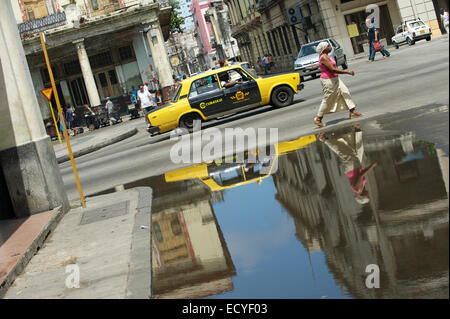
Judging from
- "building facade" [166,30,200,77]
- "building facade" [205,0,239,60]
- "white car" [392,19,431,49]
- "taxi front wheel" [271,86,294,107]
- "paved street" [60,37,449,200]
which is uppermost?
"building facade" [166,30,200,77]

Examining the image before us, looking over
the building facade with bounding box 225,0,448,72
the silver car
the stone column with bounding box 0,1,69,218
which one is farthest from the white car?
the stone column with bounding box 0,1,69,218

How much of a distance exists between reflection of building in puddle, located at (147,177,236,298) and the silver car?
21057 mm

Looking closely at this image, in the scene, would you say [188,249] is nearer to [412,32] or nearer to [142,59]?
[412,32]

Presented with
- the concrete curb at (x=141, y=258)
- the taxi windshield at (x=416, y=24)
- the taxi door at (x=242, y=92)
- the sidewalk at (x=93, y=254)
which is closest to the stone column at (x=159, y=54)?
the taxi windshield at (x=416, y=24)

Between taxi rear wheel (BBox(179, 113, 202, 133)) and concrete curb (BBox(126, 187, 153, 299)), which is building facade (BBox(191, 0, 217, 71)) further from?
concrete curb (BBox(126, 187, 153, 299))

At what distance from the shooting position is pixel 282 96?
17281 millimetres

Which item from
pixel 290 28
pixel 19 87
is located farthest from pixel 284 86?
pixel 290 28

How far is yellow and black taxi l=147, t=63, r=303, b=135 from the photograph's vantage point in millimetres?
16969

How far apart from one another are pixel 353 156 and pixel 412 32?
28.6m

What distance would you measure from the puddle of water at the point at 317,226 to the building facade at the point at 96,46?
3083 centimetres

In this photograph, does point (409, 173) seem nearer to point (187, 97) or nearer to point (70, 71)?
point (187, 97)

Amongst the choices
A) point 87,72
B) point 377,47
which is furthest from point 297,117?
point 87,72

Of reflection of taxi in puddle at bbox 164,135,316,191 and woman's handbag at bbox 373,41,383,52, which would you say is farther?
woman's handbag at bbox 373,41,383,52

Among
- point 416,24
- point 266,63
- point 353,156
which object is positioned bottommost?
point 353,156
